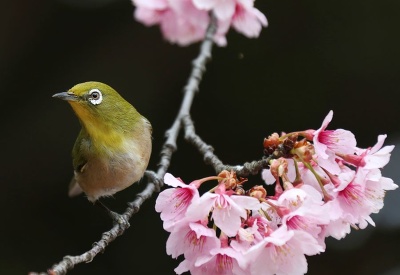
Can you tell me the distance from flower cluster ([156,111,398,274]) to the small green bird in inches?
34.0

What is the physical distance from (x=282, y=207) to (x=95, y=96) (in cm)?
117

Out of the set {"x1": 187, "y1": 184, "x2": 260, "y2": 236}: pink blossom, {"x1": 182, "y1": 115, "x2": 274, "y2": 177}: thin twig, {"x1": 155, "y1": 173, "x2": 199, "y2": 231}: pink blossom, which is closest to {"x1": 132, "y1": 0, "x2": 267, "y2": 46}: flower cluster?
{"x1": 182, "y1": 115, "x2": 274, "y2": 177}: thin twig

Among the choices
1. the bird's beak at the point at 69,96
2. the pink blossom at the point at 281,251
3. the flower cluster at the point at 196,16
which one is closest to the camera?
the pink blossom at the point at 281,251

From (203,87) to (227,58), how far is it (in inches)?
13.6

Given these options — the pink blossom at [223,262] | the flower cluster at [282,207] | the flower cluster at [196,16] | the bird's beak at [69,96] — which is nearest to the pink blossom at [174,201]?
the flower cluster at [282,207]

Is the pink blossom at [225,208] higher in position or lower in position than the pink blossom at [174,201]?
higher

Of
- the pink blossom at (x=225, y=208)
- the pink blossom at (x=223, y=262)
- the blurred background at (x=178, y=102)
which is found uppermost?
the pink blossom at (x=225, y=208)

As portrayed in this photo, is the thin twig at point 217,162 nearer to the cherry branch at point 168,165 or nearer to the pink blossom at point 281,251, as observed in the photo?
the cherry branch at point 168,165

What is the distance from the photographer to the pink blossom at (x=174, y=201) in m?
2.12

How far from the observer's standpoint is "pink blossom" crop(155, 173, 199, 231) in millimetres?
2117

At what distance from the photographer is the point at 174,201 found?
215cm

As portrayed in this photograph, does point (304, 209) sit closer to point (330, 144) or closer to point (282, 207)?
point (282, 207)

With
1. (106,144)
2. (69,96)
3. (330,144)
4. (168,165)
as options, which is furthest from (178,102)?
(330,144)

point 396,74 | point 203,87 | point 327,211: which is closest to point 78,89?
point 327,211
